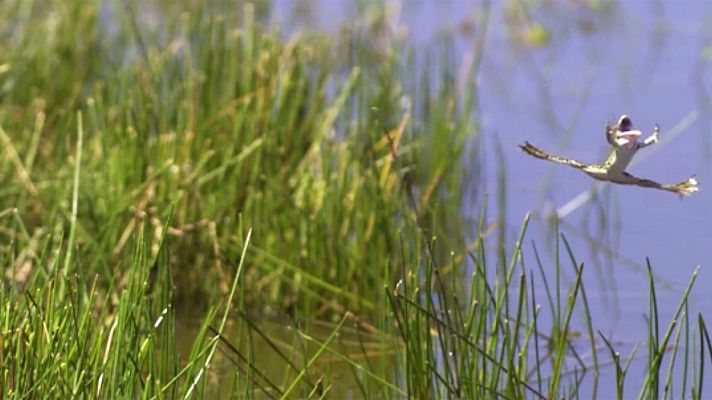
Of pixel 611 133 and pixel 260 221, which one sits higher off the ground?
pixel 611 133

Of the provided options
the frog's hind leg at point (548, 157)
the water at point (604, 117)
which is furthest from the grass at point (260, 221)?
the frog's hind leg at point (548, 157)

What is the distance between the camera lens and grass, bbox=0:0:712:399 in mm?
2732

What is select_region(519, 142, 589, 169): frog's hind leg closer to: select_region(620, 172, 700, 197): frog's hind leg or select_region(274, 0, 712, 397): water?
Result: select_region(620, 172, 700, 197): frog's hind leg

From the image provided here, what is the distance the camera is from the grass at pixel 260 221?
273 cm

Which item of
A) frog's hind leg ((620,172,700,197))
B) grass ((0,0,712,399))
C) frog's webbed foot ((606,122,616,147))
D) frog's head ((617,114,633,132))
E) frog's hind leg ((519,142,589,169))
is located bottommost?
grass ((0,0,712,399))

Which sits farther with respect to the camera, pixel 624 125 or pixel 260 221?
pixel 260 221

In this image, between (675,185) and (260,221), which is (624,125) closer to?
(675,185)

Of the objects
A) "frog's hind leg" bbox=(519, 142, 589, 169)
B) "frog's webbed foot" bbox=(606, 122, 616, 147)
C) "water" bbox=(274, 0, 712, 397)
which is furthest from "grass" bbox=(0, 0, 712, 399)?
"frog's webbed foot" bbox=(606, 122, 616, 147)

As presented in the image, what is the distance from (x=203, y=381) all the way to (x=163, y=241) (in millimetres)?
248

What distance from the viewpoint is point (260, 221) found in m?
3.91

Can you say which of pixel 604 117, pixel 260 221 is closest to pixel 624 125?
pixel 260 221

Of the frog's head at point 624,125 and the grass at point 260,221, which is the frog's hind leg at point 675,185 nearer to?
the frog's head at point 624,125

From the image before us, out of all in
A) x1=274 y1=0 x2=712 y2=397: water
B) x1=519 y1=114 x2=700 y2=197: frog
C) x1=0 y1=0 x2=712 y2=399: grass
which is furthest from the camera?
x1=274 y1=0 x2=712 y2=397: water

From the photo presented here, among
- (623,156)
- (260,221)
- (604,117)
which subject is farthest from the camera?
(604,117)
